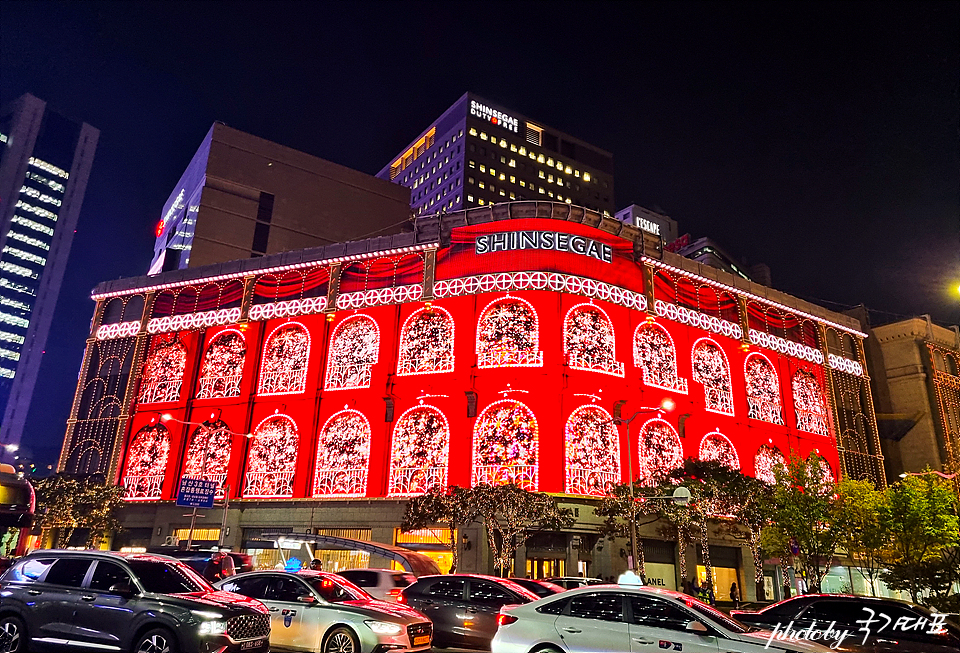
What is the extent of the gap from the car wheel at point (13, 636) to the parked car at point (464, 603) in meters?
8.49

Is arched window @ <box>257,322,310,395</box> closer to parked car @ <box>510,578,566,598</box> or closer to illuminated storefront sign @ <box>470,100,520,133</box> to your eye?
parked car @ <box>510,578,566,598</box>

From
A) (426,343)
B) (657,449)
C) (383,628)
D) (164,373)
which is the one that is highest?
(426,343)

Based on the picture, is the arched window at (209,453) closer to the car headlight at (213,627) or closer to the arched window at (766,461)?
the car headlight at (213,627)

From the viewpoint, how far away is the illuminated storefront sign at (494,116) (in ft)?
413

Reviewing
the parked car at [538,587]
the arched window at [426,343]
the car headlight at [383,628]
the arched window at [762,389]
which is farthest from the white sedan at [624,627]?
the arched window at [762,389]

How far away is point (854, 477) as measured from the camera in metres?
53.0

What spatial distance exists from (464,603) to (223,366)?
3644 cm

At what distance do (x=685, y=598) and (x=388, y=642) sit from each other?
582 cm

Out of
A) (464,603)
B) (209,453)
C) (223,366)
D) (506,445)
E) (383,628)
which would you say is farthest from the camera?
(223,366)

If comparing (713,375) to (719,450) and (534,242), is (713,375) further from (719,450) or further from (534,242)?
(534,242)

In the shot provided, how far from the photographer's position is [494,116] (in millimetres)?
128250

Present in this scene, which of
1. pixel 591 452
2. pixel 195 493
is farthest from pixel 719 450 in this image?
pixel 195 493

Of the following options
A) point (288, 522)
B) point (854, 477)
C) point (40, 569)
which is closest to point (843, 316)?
point (854, 477)

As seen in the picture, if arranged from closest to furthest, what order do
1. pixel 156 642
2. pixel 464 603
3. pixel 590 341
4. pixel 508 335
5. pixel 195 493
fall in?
pixel 156 642
pixel 464 603
pixel 195 493
pixel 508 335
pixel 590 341
